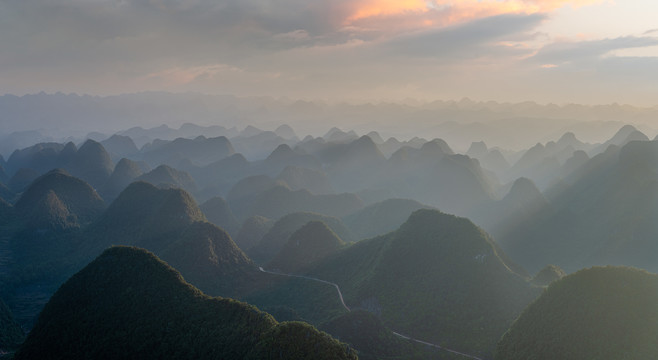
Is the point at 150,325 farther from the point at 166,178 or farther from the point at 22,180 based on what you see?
the point at 22,180

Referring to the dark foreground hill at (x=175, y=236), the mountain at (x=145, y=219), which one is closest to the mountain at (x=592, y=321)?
the dark foreground hill at (x=175, y=236)

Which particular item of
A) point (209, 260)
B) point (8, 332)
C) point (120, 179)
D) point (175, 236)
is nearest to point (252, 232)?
point (175, 236)

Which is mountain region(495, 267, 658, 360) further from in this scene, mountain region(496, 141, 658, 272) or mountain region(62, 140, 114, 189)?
mountain region(62, 140, 114, 189)

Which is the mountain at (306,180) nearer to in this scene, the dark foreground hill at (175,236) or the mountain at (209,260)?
the dark foreground hill at (175,236)

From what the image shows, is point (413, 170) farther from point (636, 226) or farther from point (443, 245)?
point (443, 245)

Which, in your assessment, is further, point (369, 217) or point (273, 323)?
point (369, 217)

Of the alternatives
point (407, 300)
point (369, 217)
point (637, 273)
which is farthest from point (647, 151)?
point (407, 300)
